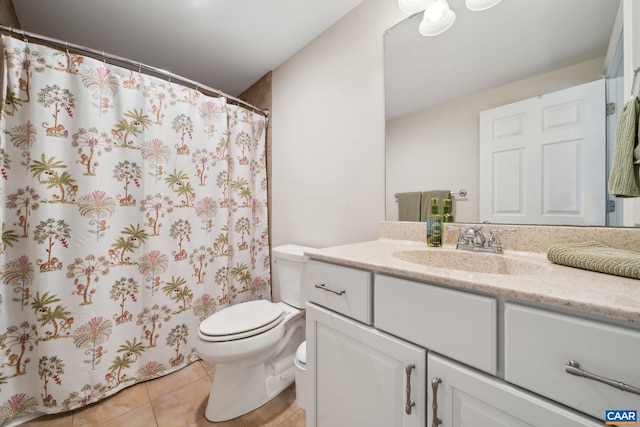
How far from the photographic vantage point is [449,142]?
1.07 metres

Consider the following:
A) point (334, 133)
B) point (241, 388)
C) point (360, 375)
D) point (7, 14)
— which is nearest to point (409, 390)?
point (360, 375)

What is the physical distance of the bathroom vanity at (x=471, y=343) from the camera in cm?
40

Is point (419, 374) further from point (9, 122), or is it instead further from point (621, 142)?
point (9, 122)

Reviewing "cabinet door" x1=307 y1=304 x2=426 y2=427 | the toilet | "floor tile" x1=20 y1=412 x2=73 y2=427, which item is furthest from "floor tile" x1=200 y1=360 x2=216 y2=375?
"cabinet door" x1=307 y1=304 x2=426 y2=427

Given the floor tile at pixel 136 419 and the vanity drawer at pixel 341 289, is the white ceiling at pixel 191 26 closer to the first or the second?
the vanity drawer at pixel 341 289

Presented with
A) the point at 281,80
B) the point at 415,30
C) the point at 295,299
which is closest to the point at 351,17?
the point at 415,30

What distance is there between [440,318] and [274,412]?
3.72 ft

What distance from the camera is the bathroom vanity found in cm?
40

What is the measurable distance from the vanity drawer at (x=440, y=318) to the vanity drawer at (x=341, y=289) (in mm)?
35

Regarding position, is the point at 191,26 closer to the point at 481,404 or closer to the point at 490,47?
the point at 490,47

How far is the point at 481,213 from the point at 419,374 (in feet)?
2.32

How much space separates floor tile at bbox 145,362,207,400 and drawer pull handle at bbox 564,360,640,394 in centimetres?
174

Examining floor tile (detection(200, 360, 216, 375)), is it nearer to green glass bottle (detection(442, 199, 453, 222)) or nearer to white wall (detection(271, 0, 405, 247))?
white wall (detection(271, 0, 405, 247))

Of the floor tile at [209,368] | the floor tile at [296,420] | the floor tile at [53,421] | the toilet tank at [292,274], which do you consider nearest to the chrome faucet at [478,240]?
the toilet tank at [292,274]
